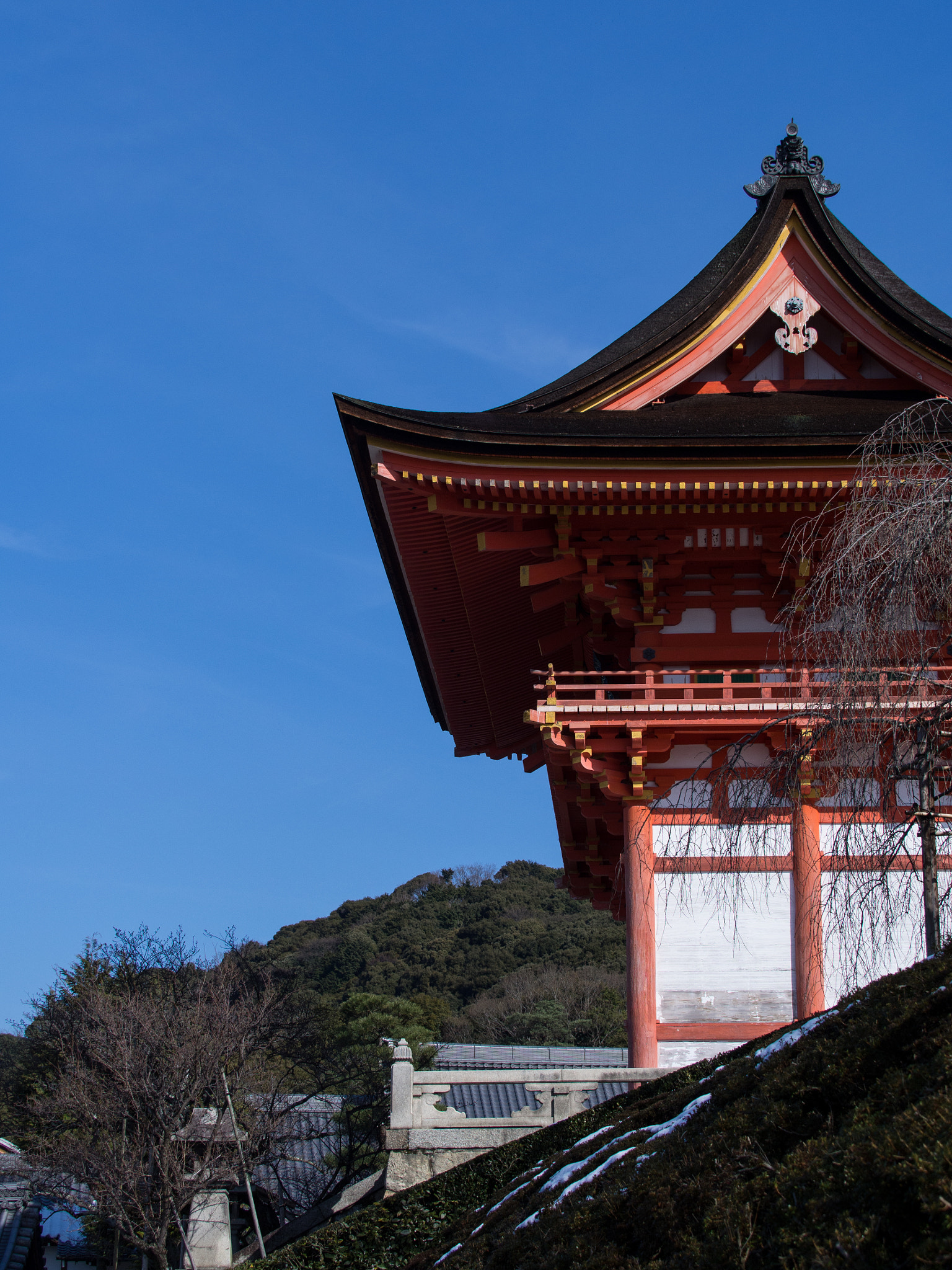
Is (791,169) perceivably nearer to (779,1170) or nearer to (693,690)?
(693,690)

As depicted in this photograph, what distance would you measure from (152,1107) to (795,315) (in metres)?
14.1

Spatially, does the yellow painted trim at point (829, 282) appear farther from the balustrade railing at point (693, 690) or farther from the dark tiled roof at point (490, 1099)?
the dark tiled roof at point (490, 1099)

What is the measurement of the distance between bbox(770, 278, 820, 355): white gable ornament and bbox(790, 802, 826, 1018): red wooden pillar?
519 centimetres

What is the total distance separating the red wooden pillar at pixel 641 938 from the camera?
11.3 m

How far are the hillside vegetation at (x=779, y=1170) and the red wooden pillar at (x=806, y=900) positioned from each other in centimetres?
333

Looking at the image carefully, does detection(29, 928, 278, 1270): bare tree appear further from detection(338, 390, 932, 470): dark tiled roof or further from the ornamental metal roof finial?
the ornamental metal roof finial

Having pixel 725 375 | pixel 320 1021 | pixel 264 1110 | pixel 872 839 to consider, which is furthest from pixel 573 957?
pixel 872 839

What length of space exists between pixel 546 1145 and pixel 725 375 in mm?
8499

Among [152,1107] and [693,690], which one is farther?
[152,1107]

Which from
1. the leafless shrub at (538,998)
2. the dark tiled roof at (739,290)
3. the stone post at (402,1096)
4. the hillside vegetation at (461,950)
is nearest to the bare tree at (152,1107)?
the stone post at (402,1096)

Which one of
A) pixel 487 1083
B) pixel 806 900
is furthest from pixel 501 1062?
pixel 806 900

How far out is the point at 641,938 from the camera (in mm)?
11469

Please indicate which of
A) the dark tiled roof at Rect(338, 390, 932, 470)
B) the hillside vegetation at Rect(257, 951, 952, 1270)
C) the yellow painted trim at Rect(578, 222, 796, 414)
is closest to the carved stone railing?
the hillside vegetation at Rect(257, 951, 952, 1270)

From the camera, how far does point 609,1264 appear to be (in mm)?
4984
